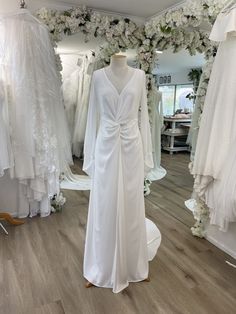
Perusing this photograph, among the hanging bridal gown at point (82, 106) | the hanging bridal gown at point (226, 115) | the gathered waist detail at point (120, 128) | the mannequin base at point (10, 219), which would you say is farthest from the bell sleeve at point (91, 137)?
the hanging bridal gown at point (82, 106)

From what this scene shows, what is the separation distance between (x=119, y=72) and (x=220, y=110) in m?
0.80

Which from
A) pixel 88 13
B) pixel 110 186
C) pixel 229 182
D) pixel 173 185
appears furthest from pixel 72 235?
pixel 88 13

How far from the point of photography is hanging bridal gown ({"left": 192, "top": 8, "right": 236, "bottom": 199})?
1.81 meters

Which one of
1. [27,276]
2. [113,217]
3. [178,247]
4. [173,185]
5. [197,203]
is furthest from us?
[173,185]

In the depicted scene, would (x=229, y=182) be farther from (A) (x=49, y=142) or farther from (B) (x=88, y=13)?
(B) (x=88, y=13)

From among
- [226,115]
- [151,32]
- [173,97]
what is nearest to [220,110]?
[226,115]

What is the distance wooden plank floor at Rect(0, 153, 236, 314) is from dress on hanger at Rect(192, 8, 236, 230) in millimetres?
415

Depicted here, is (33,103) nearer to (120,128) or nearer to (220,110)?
(120,128)

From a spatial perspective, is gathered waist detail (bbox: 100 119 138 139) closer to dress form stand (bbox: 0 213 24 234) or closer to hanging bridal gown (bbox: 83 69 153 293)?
hanging bridal gown (bbox: 83 69 153 293)

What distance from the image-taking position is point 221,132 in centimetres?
189

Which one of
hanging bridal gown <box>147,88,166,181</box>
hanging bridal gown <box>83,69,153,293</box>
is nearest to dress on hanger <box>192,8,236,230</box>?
hanging bridal gown <box>83,69,153,293</box>

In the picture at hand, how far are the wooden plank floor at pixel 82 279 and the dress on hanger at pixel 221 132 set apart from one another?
1.36 feet

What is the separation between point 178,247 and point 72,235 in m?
1.00

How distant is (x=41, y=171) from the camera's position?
8.57 feet
